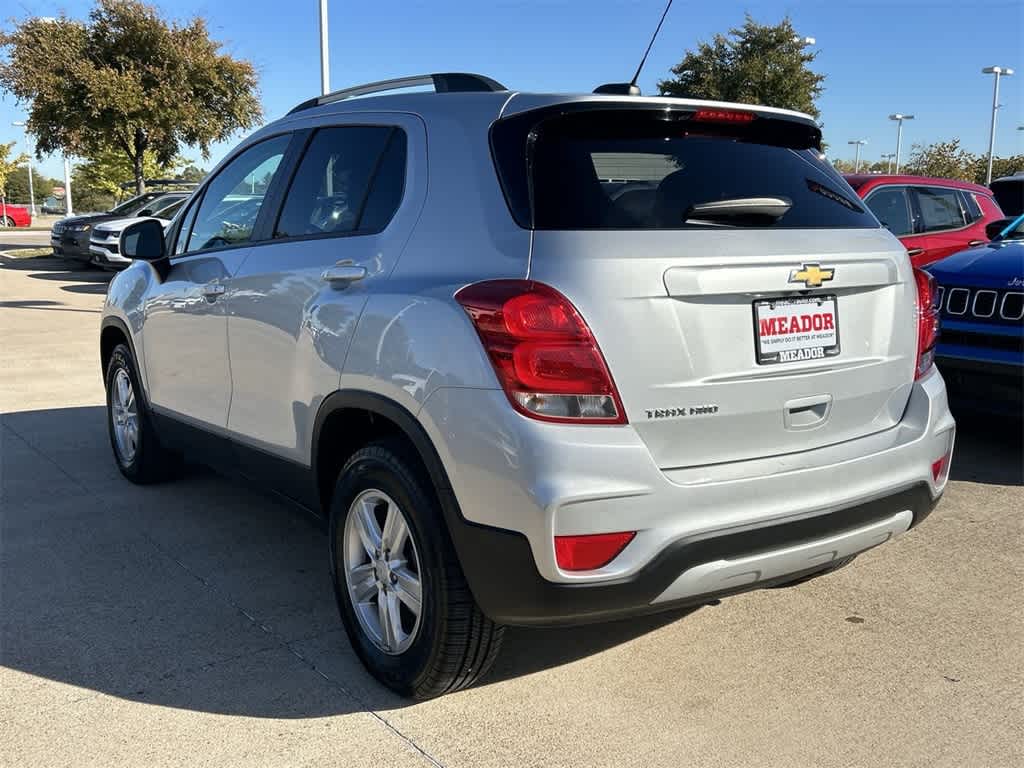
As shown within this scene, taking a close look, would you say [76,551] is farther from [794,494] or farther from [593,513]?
[794,494]

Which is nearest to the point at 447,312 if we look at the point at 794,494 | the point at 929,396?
the point at 794,494

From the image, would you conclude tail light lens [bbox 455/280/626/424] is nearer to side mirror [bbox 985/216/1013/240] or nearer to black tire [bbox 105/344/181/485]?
black tire [bbox 105/344/181/485]

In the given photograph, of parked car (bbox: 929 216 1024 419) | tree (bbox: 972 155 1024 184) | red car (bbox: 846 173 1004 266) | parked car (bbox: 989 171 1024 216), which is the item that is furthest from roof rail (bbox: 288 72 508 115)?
tree (bbox: 972 155 1024 184)

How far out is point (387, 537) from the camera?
9.99 feet

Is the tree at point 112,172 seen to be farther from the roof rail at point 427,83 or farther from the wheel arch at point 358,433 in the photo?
the wheel arch at point 358,433

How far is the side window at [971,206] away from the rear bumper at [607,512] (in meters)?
7.21

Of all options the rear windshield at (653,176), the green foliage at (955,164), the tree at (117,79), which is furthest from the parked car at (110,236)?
the green foliage at (955,164)

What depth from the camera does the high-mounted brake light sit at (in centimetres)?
300

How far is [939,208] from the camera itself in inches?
349

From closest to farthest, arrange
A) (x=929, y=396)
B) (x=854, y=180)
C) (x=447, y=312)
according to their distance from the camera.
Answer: (x=447, y=312)
(x=929, y=396)
(x=854, y=180)

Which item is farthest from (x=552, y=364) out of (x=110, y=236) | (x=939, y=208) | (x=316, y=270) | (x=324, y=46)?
(x=110, y=236)

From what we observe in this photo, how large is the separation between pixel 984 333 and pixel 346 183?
3944mm

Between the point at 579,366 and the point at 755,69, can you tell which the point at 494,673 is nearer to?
the point at 579,366

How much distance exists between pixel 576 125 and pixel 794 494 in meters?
1.22
